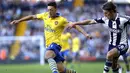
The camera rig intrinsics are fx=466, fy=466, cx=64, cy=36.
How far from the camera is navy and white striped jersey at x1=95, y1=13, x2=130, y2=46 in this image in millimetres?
13828

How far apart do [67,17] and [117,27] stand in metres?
24.8

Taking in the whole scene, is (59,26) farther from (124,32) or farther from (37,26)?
(37,26)

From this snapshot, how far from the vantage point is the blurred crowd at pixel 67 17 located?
37.2 m

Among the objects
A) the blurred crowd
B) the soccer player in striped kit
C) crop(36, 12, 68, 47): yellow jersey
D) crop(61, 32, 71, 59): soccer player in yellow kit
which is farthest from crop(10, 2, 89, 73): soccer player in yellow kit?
the blurred crowd

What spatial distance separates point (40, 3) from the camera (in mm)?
39406

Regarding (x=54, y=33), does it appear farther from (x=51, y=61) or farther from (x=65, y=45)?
(x=65, y=45)

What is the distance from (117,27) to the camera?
13.9 meters

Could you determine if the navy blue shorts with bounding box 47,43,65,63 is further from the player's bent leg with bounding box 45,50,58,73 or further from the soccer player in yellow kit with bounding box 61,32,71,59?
the soccer player in yellow kit with bounding box 61,32,71,59

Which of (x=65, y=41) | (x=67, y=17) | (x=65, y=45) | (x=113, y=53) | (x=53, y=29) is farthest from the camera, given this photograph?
(x=67, y=17)

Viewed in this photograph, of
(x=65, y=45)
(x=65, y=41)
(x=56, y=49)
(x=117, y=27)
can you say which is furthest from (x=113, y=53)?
(x=65, y=41)

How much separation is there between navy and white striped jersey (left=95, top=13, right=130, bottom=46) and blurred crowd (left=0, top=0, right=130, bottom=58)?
22598 millimetres

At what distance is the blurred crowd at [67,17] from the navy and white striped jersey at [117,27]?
74.1 feet

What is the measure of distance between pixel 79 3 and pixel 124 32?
85.9 feet

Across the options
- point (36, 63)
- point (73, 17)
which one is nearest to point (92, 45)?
point (73, 17)
